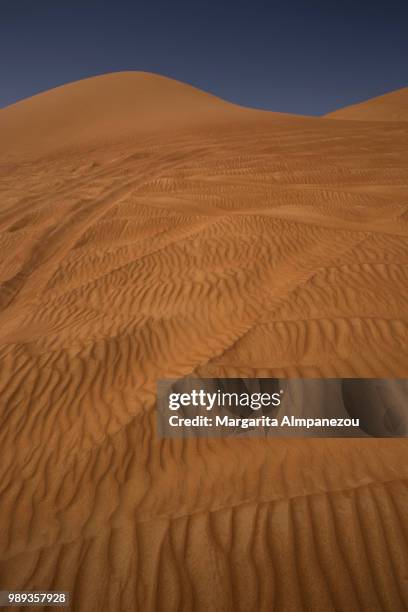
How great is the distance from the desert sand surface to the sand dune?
113ft

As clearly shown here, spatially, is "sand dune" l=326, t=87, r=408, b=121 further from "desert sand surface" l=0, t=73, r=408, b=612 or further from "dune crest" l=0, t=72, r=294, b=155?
"desert sand surface" l=0, t=73, r=408, b=612

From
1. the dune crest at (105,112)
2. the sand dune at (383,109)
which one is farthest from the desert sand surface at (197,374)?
the sand dune at (383,109)

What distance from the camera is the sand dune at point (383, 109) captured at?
38.9 metres

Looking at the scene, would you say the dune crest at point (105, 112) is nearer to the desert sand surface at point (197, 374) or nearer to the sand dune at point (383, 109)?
the sand dune at point (383, 109)

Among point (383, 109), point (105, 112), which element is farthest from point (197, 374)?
point (383, 109)

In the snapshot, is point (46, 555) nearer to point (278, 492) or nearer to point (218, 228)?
point (278, 492)

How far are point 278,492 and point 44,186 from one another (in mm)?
14420

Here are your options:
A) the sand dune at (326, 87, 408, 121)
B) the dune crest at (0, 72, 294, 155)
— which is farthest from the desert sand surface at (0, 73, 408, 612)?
the sand dune at (326, 87, 408, 121)

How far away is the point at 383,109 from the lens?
42875 mm

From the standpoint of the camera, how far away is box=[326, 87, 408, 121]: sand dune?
3894cm

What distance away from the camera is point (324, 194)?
33.3 ft

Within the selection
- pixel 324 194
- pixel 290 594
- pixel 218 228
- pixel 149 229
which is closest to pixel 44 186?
pixel 149 229

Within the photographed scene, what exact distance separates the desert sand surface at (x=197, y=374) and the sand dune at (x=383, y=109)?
3429cm

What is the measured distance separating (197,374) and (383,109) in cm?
5040
